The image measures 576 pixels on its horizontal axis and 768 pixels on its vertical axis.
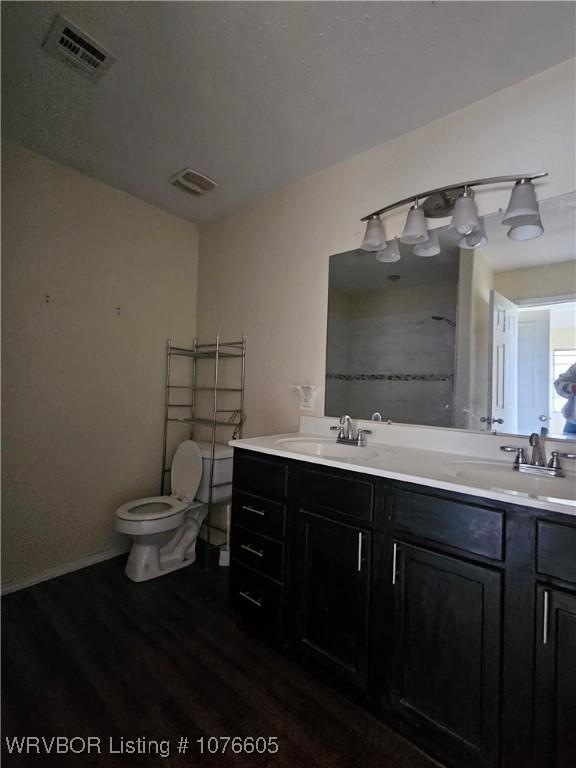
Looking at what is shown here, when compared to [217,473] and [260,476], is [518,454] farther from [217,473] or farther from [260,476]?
[217,473]

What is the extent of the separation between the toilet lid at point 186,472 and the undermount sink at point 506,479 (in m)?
1.60

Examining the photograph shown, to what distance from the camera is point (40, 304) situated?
204cm

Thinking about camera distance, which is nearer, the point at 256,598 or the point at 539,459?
the point at 539,459

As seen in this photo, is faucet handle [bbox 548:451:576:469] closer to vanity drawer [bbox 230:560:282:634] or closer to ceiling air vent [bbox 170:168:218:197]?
vanity drawer [bbox 230:560:282:634]

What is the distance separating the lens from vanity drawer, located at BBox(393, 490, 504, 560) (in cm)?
98

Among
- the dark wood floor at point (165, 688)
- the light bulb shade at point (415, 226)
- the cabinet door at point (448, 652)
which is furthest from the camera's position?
the light bulb shade at point (415, 226)

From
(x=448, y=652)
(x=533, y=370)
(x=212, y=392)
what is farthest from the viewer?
(x=212, y=392)

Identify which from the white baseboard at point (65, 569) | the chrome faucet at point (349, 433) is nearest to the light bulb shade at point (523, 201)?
the chrome faucet at point (349, 433)

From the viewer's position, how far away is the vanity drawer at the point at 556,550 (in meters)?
0.86

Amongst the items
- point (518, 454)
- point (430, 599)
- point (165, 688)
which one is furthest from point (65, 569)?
point (518, 454)

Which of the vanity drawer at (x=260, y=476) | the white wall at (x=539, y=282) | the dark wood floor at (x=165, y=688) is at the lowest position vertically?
the dark wood floor at (x=165, y=688)

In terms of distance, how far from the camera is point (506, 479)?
46.8 inches

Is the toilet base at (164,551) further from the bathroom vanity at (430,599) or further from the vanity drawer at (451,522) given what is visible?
the vanity drawer at (451,522)

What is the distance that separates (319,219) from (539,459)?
1667 millimetres
